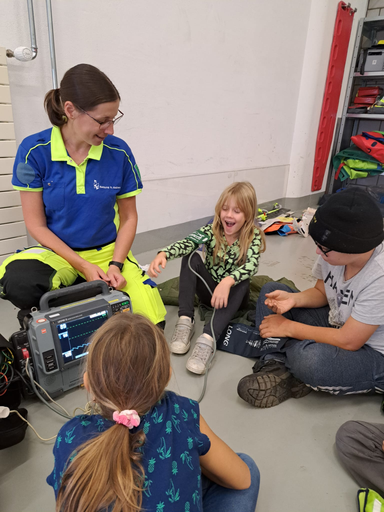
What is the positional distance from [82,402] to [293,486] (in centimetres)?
69

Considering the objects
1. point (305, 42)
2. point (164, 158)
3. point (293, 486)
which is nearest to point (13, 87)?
point (164, 158)

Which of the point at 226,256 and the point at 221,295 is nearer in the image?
the point at 221,295

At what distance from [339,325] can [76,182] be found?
1081 mm

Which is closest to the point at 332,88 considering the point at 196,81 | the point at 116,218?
the point at 196,81

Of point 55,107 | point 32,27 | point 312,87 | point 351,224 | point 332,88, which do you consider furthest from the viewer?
point 332,88

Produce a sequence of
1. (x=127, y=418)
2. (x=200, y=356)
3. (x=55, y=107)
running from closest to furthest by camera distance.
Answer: (x=127, y=418) < (x=55, y=107) < (x=200, y=356)

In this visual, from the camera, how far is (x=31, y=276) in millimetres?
1201

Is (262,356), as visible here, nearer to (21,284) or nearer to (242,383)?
(242,383)

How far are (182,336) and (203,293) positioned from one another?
0.26 m

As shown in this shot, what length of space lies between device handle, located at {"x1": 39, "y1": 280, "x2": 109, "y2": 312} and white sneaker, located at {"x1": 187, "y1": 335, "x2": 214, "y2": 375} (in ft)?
1.36

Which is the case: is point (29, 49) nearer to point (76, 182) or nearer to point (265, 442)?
point (76, 182)

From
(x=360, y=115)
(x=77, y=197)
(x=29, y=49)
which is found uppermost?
(x=29, y=49)

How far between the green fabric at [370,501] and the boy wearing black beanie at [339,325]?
303 mm

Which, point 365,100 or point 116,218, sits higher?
point 365,100
